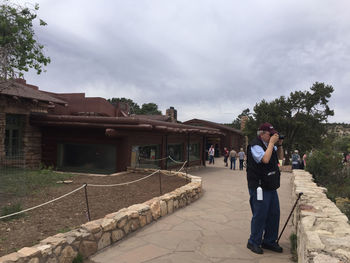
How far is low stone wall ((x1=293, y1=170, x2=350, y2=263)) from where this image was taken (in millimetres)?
2570

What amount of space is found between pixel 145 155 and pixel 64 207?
8672 mm

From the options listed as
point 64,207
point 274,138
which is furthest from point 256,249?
point 64,207

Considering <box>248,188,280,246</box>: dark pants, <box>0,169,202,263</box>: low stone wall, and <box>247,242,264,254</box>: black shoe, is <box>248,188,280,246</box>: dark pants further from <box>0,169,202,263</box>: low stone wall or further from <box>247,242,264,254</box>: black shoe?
<box>0,169,202,263</box>: low stone wall

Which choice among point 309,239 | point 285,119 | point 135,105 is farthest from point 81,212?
point 135,105

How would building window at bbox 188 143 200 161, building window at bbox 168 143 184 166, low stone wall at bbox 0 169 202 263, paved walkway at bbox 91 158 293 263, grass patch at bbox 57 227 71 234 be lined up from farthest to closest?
building window at bbox 188 143 200 161
building window at bbox 168 143 184 166
grass patch at bbox 57 227 71 234
paved walkway at bbox 91 158 293 263
low stone wall at bbox 0 169 202 263

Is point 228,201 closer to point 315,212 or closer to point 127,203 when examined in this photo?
point 127,203

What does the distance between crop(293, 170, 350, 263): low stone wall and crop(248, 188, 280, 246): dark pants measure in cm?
41

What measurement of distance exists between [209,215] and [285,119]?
2240cm

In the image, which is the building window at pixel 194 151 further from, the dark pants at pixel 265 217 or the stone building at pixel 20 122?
the dark pants at pixel 265 217

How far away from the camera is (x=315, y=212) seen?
4113 mm

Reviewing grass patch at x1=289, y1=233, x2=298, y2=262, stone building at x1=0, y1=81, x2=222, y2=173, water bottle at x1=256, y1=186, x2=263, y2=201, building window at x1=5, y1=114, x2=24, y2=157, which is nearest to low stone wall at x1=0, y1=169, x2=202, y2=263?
water bottle at x1=256, y1=186, x2=263, y2=201

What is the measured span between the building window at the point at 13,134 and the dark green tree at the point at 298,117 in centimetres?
2131

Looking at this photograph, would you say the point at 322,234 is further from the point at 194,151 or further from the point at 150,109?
the point at 150,109

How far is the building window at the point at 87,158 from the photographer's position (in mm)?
13156
